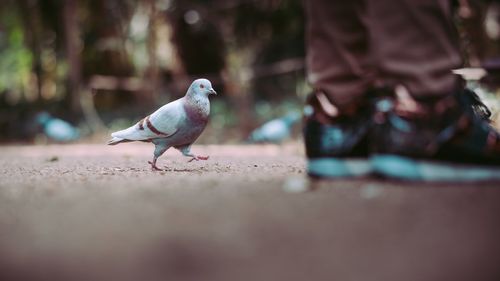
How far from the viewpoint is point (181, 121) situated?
2639mm

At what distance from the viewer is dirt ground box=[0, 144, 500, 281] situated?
108 centimetres

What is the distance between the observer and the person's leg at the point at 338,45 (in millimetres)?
2049

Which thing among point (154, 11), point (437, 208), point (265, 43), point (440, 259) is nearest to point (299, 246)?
point (440, 259)

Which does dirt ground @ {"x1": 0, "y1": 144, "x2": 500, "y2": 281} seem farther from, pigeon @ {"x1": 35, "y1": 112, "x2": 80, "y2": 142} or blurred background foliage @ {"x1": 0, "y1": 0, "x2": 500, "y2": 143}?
pigeon @ {"x1": 35, "y1": 112, "x2": 80, "y2": 142}

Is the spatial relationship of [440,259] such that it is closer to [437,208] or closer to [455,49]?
[437,208]

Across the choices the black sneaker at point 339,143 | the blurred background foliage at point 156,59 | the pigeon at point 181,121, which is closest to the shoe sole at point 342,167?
the black sneaker at point 339,143

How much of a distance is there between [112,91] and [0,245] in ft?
36.1

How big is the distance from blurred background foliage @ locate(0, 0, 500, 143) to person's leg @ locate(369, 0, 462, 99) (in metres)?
6.12

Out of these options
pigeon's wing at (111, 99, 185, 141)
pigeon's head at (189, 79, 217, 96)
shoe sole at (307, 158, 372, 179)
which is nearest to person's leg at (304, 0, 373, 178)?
shoe sole at (307, 158, 372, 179)

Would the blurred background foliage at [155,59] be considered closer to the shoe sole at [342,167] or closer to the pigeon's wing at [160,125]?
the pigeon's wing at [160,125]

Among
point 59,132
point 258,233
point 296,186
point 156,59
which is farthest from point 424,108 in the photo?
point 156,59

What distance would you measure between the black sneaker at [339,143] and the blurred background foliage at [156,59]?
19.6 ft

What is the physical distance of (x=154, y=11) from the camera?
31.9 feet

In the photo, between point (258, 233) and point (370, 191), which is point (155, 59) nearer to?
point (370, 191)
